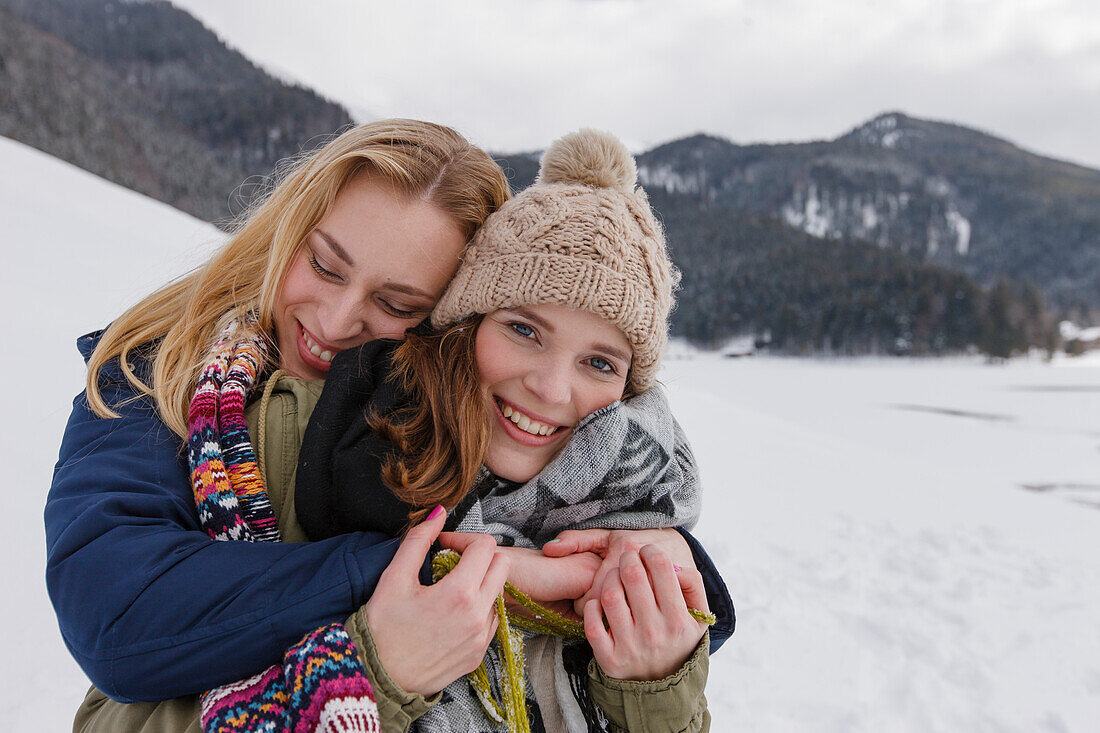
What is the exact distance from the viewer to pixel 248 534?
1.17 m

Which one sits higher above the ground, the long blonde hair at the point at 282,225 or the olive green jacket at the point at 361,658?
the long blonde hair at the point at 282,225

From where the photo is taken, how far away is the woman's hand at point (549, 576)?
1329mm

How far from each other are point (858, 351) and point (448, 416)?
180 feet

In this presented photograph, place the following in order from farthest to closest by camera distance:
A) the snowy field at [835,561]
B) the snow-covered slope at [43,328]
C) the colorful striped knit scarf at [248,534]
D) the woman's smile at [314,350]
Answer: the snowy field at [835,561], the snow-covered slope at [43,328], the woman's smile at [314,350], the colorful striped knit scarf at [248,534]

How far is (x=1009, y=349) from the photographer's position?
149 feet

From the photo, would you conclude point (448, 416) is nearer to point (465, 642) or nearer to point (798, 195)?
point (465, 642)

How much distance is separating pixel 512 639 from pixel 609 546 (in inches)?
13.5

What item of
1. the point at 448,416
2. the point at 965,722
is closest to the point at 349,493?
the point at 448,416

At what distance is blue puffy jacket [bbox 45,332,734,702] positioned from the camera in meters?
0.93

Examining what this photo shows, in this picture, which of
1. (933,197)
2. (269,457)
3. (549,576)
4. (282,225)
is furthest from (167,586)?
(933,197)

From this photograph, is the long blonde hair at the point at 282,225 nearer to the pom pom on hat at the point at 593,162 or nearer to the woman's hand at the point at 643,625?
the pom pom on hat at the point at 593,162

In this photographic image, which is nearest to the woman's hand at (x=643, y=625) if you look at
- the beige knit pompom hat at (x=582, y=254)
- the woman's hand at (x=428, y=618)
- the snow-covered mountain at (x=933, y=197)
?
the woman's hand at (x=428, y=618)

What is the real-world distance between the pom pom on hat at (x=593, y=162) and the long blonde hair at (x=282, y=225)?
8.8 inches

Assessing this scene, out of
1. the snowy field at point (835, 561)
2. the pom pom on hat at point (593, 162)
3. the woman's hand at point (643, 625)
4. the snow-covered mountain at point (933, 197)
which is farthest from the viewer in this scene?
the snow-covered mountain at point (933, 197)
